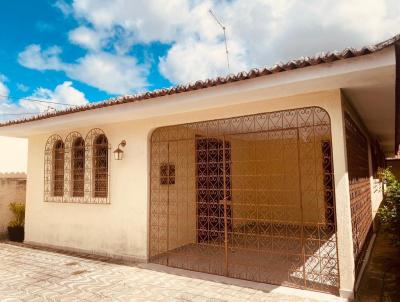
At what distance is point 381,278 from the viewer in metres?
6.32

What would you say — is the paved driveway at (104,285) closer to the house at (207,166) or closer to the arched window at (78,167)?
the house at (207,166)

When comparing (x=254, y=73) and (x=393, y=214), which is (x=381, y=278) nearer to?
(x=393, y=214)

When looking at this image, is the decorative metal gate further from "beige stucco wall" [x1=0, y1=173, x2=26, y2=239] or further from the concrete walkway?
"beige stucco wall" [x1=0, y1=173, x2=26, y2=239]

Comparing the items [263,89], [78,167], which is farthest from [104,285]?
[263,89]

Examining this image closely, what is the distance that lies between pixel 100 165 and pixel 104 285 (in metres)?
3.87

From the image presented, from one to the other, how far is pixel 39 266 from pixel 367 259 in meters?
8.17

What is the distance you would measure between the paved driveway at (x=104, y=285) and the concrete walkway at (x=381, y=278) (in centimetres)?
102

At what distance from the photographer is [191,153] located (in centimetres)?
994

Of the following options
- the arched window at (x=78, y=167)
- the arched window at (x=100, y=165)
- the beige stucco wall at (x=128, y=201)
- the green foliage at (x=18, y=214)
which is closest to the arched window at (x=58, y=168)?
the beige stucco wall at (x=128, y=201)

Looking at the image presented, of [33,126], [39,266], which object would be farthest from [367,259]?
[33,126]

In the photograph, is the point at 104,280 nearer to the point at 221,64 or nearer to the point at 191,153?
the point at 191,153

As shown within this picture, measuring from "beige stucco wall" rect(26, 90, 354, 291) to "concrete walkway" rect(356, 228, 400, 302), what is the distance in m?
0.64

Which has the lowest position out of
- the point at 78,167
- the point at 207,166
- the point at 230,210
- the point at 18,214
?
the point at 18,214

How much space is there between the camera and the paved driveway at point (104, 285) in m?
5.39
